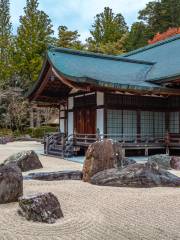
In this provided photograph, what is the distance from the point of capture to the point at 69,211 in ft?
16.6

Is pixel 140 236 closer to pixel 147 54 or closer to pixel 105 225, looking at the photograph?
pixel 105 225

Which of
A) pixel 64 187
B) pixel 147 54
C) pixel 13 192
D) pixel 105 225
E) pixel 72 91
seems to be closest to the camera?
pixel 105 225

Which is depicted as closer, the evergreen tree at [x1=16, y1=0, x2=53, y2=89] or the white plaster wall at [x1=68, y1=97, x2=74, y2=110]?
the white plaster wall at [x1=68, y1=97, x2=74, y2=110]

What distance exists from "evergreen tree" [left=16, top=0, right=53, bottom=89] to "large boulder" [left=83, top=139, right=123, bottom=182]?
2387cm

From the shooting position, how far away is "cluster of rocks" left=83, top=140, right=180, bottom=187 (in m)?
7.02

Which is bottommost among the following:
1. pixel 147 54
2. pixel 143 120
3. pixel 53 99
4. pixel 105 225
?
pixel 105 225

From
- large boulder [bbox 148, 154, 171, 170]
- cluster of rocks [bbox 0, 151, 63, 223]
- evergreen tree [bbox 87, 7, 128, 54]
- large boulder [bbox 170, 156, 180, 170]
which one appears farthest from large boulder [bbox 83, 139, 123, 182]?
evergreen tree [bbox 87, 7, 128, 54]

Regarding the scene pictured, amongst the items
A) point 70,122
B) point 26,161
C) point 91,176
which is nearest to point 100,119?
point 70,122

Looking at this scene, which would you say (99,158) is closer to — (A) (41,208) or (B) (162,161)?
(B) (162,161)

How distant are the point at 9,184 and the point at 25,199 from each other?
933 millimetres

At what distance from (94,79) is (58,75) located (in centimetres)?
186

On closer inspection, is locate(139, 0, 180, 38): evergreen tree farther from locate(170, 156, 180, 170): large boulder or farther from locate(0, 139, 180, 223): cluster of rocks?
locate(0, 139, 180, 223): cluster of rocks

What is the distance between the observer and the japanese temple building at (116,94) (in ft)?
42.5

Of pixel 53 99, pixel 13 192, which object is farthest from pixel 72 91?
pixel 13 192
